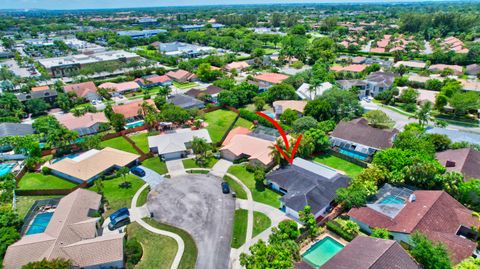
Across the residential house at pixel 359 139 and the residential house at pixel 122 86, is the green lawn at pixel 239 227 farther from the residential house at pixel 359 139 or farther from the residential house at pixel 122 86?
the residential house at pixel 122 86

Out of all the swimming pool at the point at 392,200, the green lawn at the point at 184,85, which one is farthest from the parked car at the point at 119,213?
the green lawn at the point at 184,85

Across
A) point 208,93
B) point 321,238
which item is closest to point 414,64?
point 208,93

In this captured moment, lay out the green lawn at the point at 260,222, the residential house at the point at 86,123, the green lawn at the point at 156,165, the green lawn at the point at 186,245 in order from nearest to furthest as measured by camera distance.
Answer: the green lawn at the point at 186,245, the green lawn at the point at 260,222, the green lawn at the point at 156,165, the residential house at the point at 86,123

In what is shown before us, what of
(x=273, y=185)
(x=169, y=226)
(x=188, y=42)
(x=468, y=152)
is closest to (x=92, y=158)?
(x=169, y=226)

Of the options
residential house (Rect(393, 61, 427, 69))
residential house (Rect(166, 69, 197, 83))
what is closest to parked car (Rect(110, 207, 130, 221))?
residential house (Rect(166, 69, 197, 83))

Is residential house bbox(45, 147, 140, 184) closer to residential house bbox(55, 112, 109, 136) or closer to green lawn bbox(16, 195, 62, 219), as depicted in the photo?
green lawn bbox(16, 195, 62, 219)

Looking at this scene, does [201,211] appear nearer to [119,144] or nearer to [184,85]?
[119,144]
